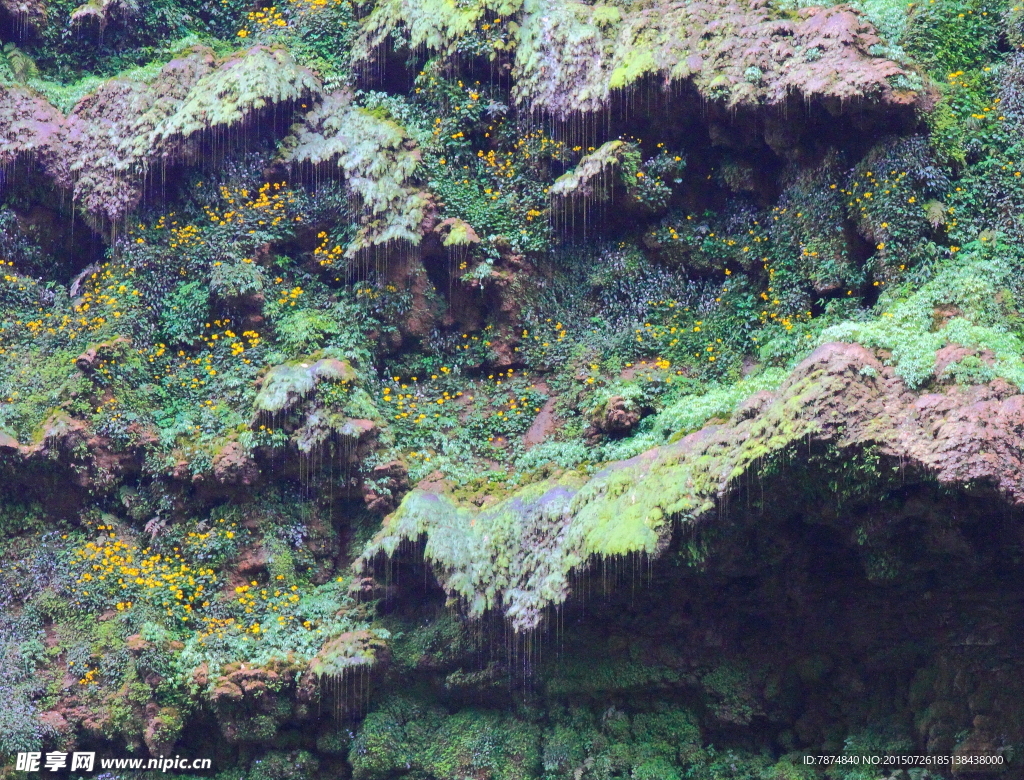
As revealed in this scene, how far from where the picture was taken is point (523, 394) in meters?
15.8

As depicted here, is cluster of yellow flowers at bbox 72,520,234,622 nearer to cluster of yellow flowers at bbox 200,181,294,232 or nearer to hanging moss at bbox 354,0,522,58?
cluster of yellow flowers at bbox 200,181,294,232

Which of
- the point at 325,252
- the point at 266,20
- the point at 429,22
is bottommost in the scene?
the point at 325,252

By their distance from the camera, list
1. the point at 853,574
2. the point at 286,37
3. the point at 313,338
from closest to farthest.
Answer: the point at 853,574
the point at 313,338
the point at 286,37

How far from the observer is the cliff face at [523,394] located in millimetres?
11328

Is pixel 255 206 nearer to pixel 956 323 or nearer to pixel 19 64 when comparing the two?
pixel 19 64

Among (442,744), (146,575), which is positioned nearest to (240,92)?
(146,575)

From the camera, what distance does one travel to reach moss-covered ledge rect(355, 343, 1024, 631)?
10.0m

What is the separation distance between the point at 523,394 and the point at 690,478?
4.84 m

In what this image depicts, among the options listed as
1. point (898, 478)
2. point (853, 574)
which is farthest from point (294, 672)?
point (898, 478)

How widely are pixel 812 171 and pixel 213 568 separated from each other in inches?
→ 414

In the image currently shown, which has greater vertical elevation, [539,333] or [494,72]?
[494,72]

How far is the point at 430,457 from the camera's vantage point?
15133mm

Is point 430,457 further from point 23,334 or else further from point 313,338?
point 23,334

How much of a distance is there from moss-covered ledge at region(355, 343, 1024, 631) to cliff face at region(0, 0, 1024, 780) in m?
0.05
